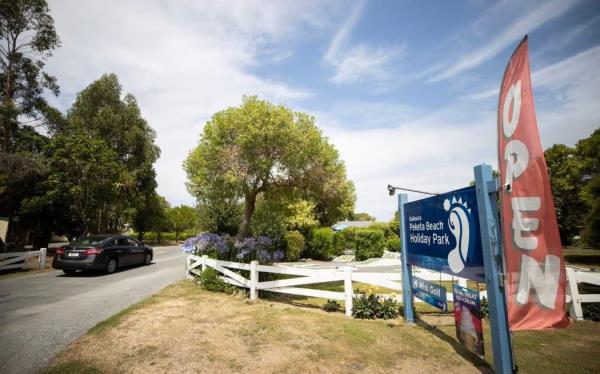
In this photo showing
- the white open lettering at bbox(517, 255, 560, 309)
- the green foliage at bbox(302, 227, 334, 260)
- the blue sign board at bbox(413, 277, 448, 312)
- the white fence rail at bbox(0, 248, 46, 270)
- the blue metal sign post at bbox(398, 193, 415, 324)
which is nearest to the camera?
the white open lettering at bbox(517, 255, 560, 309)

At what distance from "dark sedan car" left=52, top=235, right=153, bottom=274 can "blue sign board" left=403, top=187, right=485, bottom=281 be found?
38.2ft

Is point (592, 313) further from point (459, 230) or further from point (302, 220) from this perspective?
point (302, 220)

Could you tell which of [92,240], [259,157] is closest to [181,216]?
[92,240]

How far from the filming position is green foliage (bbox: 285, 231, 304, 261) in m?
22.2

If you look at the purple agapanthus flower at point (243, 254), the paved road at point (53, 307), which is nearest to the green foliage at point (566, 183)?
the purple agapanthus flower at point (243, 254)

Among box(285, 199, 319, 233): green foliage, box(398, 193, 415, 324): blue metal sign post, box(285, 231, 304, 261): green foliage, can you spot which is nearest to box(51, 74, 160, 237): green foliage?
box(285, 231, 304, 261): green foliage

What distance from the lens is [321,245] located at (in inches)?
965

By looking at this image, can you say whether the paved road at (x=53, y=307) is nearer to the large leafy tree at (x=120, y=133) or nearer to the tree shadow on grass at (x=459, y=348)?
the tree shadow on grass at (x=459, y=348)

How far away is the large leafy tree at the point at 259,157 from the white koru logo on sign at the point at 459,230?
668 centimetres

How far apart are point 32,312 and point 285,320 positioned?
5.83m

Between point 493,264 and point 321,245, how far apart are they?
21.1 metres

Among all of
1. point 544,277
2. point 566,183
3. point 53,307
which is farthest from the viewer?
point 566,183

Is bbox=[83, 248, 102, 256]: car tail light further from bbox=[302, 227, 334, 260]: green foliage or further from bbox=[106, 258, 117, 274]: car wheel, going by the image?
bbox=[302, 227, 334, 260]: green foliage

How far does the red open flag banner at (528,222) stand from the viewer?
10.6ft
